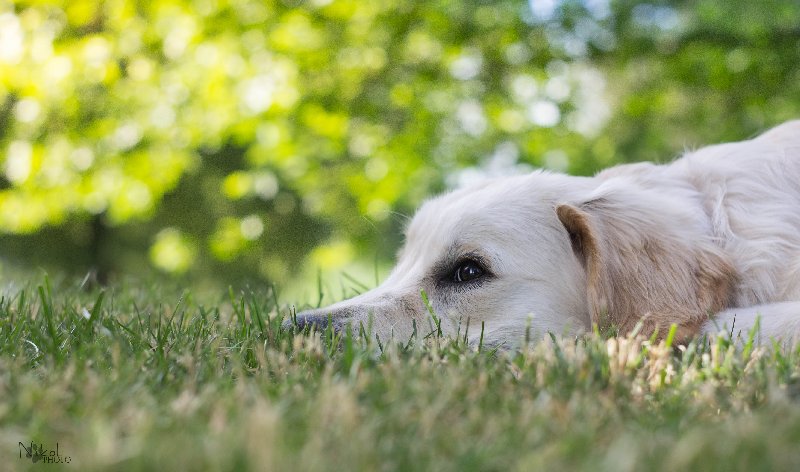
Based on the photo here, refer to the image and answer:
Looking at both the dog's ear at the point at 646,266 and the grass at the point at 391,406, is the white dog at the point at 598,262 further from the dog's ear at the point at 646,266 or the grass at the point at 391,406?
the grass at the point at 391,406

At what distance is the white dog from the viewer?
8.71ft

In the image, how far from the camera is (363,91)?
8.78 meters

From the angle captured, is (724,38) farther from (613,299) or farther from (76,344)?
(76,344)

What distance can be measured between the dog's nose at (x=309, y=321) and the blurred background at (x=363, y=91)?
213 inches

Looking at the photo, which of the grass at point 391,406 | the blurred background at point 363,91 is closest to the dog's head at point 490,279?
the grass at point 391,406

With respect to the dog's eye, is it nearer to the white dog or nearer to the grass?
the white dog

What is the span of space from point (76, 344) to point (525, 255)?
4.84 feet

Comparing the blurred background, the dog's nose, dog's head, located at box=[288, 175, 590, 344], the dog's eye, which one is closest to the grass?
the dog's nose

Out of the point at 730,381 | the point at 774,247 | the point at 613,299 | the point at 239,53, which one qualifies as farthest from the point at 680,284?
the point at 239,53

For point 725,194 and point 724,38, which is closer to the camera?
point 725,194

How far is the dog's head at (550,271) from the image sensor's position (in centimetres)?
267

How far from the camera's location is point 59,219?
32.9 ft

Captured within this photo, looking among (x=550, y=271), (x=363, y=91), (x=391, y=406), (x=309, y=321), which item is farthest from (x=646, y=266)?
(x=363, y=91)

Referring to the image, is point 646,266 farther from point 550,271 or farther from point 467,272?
point 467,272
